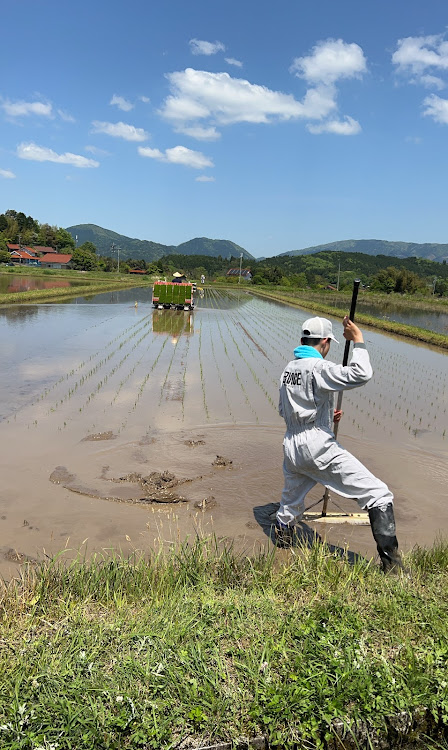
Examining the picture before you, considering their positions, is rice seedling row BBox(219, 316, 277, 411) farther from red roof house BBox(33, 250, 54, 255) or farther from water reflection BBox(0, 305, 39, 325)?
red roof house BBox(33, 250, 54, 255)

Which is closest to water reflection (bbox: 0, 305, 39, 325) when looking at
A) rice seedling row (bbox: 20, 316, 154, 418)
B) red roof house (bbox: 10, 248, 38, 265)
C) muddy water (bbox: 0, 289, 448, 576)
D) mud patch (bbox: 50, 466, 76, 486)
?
rice seedling row (bbox: 20, 316, 154, 418)

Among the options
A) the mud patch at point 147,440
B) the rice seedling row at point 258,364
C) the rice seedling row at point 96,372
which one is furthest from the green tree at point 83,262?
the mud patch at point 147,440

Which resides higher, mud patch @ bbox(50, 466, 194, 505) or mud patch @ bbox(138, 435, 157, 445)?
mud patch @ bbox(138, 435, 157, 445)

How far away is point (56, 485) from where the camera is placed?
464 cm

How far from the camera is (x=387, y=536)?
9.87 ft

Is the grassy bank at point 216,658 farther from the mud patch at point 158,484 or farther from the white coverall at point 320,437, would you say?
the mud patch at point 158,484

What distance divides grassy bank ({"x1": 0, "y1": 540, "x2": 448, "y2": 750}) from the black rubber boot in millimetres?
193

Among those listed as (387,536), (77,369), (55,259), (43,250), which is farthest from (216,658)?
(43,250)

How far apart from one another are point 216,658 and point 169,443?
3962 millimetres

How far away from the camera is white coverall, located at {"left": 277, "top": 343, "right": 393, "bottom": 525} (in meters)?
3.05

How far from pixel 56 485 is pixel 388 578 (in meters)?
3.07

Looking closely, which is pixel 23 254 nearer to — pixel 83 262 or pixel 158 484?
pixel 83 262

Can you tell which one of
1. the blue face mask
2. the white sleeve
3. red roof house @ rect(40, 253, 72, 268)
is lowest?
the white sleeve

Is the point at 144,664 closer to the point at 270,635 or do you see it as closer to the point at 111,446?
the point at 270,635
